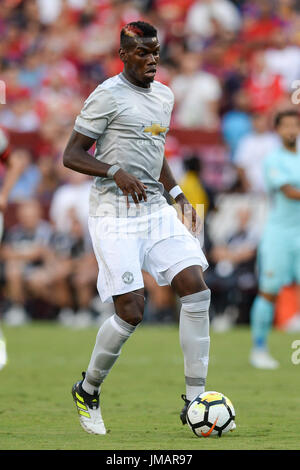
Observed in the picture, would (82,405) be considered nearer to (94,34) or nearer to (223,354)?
(223,354)

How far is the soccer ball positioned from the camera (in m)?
6.18

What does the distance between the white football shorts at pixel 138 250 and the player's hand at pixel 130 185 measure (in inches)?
15.1

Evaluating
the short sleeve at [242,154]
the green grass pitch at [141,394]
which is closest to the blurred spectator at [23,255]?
the green grass pitch at [141,394]

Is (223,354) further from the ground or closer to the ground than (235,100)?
closer to the ground

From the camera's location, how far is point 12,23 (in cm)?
2002

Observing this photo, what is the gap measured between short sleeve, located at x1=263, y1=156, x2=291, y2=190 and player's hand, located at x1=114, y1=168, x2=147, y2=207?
14.3 ft

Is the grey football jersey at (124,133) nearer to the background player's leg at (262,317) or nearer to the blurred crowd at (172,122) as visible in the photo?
the background player's leg at (262,317)

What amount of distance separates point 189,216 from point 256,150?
9.08m

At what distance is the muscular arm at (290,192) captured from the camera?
10305 millimetres

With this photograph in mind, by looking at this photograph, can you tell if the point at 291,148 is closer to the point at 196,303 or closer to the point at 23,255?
the point at 196,303

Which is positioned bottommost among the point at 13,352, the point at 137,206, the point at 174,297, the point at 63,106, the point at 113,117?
the point at 174,297

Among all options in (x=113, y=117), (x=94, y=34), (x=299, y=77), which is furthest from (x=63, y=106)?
(x=113, y=117)

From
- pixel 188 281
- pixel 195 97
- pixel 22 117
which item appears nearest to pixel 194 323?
pixel 188 281

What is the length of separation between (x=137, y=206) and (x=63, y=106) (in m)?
11.0
